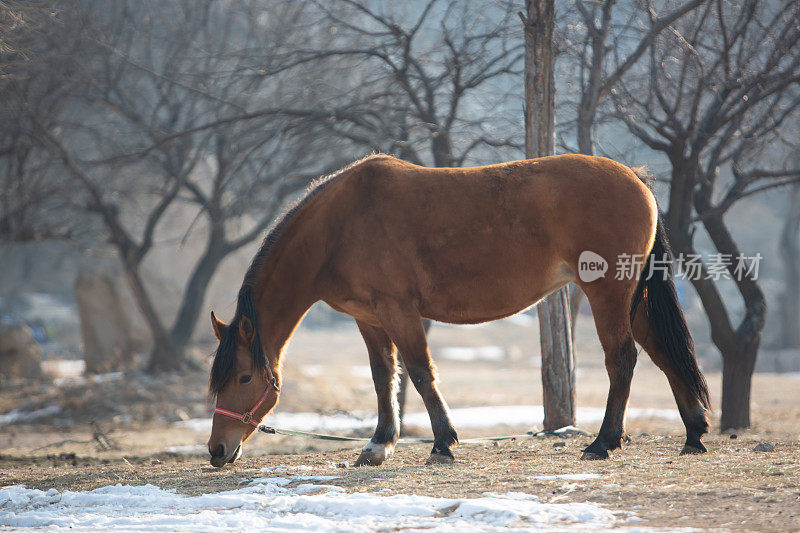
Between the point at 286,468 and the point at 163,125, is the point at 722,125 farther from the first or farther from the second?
the point at 163,125

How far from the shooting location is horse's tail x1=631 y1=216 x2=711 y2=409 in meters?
5.22

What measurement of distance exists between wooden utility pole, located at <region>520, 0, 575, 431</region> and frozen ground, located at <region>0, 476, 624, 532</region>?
11.3ft

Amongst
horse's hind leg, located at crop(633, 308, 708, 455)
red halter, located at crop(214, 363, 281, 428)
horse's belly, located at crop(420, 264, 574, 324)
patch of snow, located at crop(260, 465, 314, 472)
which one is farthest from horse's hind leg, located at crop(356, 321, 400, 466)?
horse's hind leg, located at crop(633, 308, 708, 455)

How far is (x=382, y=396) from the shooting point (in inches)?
215

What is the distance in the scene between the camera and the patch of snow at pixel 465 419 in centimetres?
1109

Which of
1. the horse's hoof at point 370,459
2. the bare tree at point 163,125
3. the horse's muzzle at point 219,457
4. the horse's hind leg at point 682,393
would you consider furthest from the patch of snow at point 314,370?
the horse's hind leg at point 682,393

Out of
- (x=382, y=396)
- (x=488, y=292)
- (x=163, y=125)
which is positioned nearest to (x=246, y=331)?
(x=382, y=396)

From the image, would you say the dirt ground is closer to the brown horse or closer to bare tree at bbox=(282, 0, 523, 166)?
the brown horse

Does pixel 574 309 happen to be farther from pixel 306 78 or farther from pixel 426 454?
pixel 306 78

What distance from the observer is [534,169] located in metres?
5.12

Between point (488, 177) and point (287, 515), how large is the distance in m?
2.62

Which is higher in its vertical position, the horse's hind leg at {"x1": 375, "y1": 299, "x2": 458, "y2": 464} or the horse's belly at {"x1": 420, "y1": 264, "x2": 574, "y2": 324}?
the horse's belly at {"x1": 420, "y1": 264, "x2": 574, "y2": 324}

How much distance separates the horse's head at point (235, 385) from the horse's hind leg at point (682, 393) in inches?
103

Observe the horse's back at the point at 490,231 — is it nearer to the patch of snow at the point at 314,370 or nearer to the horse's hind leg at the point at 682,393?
the horse's hind leg at the point at 682,393
